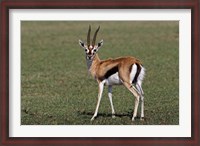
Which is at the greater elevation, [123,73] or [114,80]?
[123,73]

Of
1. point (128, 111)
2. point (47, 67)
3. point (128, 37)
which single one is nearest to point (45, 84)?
point (47, 67)

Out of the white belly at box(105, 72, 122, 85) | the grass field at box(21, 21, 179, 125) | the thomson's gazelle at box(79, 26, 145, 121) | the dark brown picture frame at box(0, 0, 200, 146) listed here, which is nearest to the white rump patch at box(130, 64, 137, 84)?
the thomson's gazelle at box(79, 26, 145, 121)

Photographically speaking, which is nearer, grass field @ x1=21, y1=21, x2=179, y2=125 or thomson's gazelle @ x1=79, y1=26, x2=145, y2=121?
thomson's gazelle @ x1=79, y1=26, x2=145, y2=121

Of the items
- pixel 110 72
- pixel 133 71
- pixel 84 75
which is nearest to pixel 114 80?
pixel 110 72

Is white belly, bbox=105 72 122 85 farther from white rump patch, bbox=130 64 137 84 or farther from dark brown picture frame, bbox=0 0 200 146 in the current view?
dark brown picture frame, bbox=0 0 200 146

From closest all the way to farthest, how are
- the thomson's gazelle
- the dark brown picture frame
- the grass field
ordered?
the dark brown picture frame, the thomson's gazelle, the grass field

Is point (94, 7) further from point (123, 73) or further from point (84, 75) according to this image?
point (84, 75)

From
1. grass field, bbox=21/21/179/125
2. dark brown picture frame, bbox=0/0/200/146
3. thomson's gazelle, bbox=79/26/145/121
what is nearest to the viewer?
dark brown picture frame, bbox=0/0/200/146

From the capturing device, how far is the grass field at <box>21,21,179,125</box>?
13.4 metres

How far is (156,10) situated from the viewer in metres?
11.7

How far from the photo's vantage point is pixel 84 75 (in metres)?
Answer: 20.0

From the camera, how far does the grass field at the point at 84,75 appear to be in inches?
529

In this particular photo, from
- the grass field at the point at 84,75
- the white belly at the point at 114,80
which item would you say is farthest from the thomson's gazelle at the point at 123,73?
the grass field at the point at 84,75
